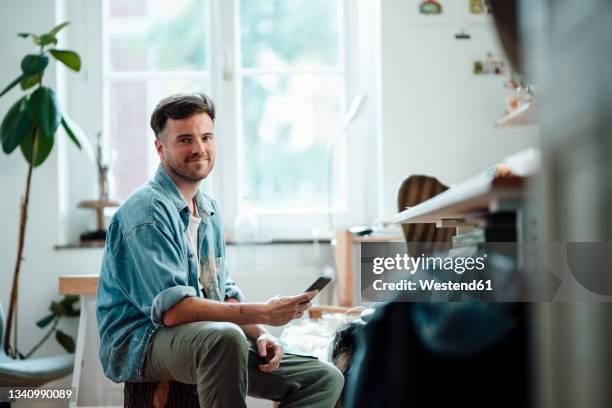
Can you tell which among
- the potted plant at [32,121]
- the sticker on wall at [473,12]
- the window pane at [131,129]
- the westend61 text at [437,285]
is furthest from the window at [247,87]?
the westend61 text at [437,285]

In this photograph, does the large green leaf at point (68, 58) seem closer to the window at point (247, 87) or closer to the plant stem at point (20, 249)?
the plant stem at point (20, 249)

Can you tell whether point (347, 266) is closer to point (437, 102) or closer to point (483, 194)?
point (437, 102)

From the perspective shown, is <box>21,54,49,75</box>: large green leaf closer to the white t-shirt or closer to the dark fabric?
the white t-shirt

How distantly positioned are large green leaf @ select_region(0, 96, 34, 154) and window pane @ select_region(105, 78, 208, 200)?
23.4 inches

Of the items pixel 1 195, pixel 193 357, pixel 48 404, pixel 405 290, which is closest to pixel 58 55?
pixel 1 195

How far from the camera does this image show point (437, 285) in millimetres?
881

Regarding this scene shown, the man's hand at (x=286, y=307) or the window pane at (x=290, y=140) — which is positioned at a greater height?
the window pane at (x=290, y=140)

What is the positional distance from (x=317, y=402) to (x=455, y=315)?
41.2 inches

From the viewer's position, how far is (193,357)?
1.55 meters

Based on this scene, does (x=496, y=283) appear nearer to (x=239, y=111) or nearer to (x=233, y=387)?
(x=233, y=387)

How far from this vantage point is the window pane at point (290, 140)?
3.79 meters

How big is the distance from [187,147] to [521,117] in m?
1.52

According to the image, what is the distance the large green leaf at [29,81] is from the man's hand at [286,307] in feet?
6.73

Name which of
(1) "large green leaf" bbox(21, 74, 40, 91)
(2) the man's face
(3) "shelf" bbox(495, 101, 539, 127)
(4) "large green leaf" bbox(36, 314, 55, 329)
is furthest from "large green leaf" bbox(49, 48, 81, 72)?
(3) "shelf" bbox(495, 101, 539, 127)
